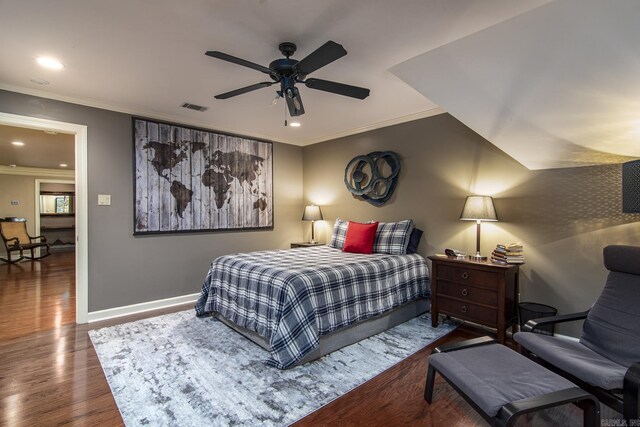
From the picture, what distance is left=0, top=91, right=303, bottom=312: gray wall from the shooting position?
11.6 ft

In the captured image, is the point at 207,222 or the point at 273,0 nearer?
the point at 273,0

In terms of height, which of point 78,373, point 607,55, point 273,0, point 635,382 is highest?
point 273,0

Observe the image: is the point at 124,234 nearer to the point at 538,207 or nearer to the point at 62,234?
the point at 538,207

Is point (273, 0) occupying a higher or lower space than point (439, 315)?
higher

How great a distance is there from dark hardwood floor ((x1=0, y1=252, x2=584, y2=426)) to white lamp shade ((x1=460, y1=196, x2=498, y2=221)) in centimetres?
120

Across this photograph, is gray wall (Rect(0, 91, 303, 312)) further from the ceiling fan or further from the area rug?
the ceiling fan

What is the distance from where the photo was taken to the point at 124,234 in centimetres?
382

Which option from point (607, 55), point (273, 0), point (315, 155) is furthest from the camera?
point (315, 155)

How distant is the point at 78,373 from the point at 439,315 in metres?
3.55

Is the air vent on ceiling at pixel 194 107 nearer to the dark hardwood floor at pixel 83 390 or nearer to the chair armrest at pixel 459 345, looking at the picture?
the dark hardwood floor at pixel 83 390

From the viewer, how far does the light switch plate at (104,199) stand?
364cm

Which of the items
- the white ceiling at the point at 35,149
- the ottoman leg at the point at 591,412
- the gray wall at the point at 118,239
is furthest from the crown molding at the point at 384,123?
the white ceiling at the point at 35,149

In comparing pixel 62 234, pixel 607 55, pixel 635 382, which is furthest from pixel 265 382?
pixel 62 234

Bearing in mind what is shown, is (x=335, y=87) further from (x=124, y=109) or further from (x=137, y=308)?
(x=137, y=308)
